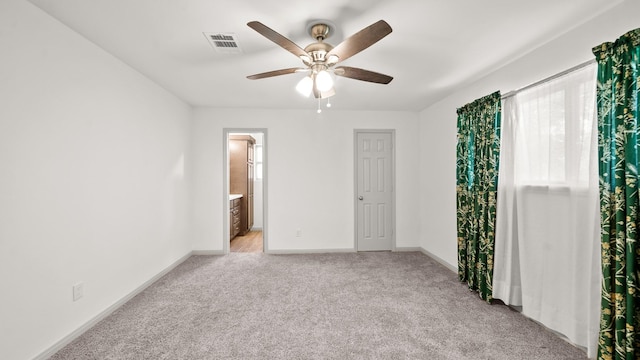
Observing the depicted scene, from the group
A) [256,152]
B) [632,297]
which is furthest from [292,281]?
[256,152]

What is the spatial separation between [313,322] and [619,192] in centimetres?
239

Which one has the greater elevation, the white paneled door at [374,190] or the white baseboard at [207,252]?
the white paneled door at [374,190]

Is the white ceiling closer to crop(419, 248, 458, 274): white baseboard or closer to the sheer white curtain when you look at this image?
the sheer white curtain

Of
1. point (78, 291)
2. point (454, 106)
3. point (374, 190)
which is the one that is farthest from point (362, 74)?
point (78, 291)

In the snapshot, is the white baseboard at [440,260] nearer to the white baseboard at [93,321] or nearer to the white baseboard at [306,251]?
the white baseboard at [306,251]

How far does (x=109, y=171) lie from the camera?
2547mm

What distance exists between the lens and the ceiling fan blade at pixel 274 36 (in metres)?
1.54

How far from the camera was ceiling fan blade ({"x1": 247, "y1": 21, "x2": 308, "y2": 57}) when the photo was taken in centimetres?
154

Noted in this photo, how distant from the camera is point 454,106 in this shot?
12.0 ft

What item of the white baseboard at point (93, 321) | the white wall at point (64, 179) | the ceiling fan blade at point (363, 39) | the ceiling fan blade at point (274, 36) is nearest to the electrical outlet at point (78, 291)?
the white wall at point (64, 179)

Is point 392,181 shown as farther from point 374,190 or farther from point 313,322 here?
point 313,322

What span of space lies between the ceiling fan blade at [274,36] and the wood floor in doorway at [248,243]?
372 cm

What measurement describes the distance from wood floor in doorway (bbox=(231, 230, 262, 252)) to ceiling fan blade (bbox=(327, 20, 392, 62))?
12.5 ft

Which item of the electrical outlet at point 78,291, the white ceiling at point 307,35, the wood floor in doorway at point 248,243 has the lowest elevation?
the wood floor in doorway at point 248,243
